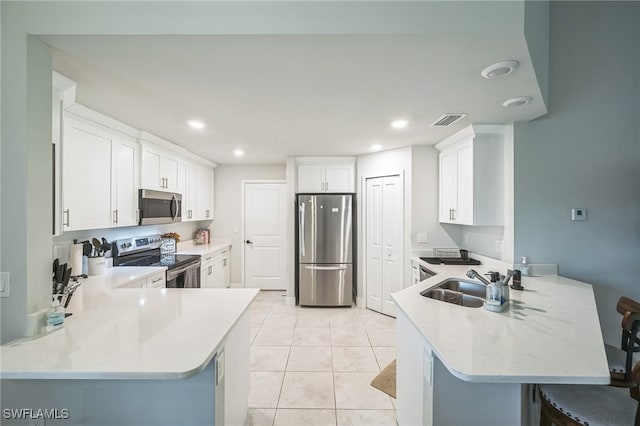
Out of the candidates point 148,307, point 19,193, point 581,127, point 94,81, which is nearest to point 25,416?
point 148,307

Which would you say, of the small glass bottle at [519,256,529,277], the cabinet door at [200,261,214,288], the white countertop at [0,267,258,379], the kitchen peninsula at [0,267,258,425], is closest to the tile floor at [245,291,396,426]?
the kitchen peninsula at [0,267,258,425]

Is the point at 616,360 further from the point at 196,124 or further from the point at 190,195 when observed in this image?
the point at 190,195

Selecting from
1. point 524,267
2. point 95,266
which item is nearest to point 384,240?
point 524,267

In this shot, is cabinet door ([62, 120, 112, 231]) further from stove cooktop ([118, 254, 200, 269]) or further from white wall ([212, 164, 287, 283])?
white wall ([212, 164, 287, 283])

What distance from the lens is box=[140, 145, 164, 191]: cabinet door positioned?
10.1 ft

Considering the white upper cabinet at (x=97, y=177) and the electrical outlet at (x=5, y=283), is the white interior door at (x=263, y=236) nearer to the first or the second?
the white upper cabinet at (x=97, y=177)

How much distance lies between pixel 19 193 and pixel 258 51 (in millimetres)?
1357

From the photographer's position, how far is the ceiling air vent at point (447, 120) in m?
2.47

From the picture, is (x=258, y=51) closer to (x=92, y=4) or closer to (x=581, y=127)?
(x=92, y=4)

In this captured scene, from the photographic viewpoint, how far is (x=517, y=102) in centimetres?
213

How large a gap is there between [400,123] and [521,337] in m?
2.01

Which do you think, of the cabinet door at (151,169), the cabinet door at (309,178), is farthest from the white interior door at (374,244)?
the cabinet door at (151,169)

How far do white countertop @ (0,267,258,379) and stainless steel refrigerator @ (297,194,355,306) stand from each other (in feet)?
7.60

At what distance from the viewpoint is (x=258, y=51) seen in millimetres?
1468
